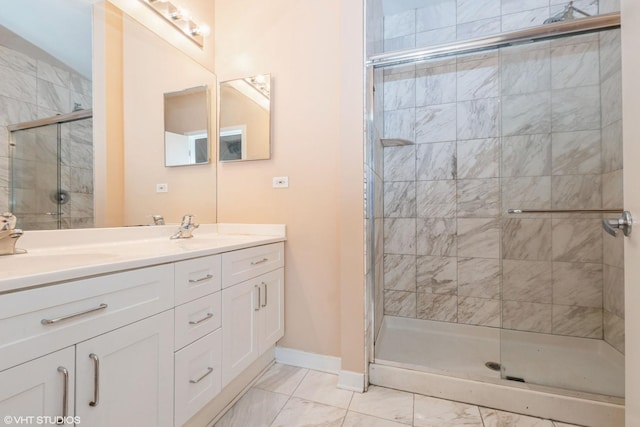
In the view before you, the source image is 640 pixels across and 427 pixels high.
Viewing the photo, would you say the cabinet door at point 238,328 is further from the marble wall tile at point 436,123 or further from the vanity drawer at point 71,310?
the marble wall tile at point 436,123

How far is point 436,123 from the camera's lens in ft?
7.29

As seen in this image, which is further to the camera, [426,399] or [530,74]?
[530,74]

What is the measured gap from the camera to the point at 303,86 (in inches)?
68.7

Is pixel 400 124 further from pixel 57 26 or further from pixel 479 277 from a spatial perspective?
pixel 57 26

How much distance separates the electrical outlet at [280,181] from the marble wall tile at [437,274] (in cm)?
130

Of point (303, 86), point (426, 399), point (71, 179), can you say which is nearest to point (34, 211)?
point (71, 179)

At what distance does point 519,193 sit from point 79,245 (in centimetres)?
248

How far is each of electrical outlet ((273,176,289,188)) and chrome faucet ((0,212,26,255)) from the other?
3.84 feet

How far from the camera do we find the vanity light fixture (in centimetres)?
162

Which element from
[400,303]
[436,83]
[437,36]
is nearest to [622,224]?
[400,303]

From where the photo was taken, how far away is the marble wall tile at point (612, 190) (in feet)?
5.19

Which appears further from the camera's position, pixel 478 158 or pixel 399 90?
pixel 399 90

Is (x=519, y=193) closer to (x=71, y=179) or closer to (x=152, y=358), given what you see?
(x=152, y=358)

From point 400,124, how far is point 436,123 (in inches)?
11.2
